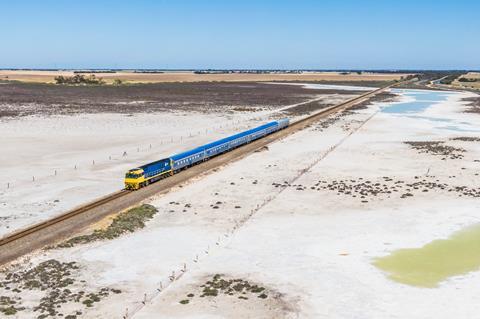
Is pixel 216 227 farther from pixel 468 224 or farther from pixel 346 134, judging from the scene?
pixel 346 134

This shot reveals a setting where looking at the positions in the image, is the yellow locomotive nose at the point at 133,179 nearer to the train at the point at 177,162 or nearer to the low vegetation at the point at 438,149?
the train at the point at 177,162

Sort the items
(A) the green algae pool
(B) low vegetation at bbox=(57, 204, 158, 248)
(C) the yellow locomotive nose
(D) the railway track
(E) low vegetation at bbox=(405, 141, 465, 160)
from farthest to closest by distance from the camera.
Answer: (E) low vegetation at bbox=(405, 141, 465, 160)
(C) the yellow locomotive nose
(B) low vegetation at bbox=(57, 204, 158, 248)
(D) the railway track
(A) the green algae pool

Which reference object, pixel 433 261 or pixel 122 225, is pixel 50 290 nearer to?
pixel 122 225

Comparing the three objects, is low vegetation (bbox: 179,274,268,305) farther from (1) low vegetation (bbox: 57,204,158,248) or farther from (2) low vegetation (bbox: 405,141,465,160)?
(2) low vegetation (bbox: 405,141,465,160)

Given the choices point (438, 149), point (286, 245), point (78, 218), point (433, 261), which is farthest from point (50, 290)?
point (438, 149)

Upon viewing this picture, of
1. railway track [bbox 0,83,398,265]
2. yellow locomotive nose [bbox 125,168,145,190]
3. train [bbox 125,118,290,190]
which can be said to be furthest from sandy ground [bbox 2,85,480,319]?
train [bbox 125,118,290,190]

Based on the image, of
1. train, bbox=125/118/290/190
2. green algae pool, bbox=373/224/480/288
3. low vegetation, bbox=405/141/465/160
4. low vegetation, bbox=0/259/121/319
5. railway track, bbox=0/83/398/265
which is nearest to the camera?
low vegetation, bbox=0/259/121/319
